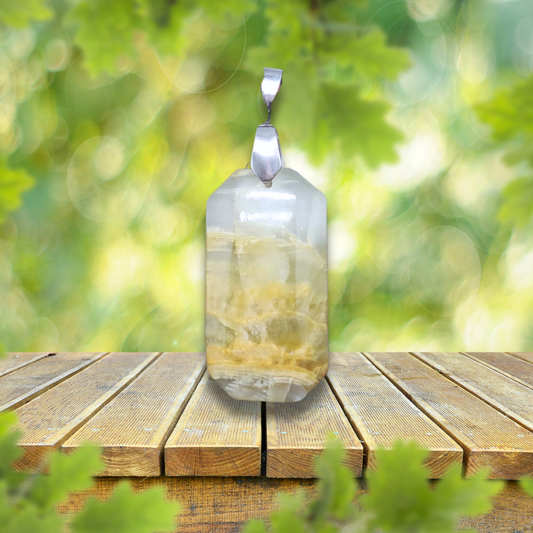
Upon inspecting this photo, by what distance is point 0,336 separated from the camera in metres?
1.12

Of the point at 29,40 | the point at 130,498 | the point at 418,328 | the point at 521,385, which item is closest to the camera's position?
the point at 130,498

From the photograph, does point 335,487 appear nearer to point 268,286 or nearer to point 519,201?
point 519,201

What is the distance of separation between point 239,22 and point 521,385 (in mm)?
1070

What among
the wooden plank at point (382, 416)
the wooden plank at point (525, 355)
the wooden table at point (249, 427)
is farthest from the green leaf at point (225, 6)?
the wooden plank at point (525, 355)

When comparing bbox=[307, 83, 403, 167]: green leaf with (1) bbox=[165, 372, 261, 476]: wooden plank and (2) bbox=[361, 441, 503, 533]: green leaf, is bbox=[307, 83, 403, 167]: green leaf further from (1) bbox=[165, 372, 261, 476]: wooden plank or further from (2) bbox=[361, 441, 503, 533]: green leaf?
(1) bbox=[165, 372, 261, 476]: wooden plank

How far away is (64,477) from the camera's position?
0.15 m

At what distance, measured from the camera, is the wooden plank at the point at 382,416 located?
0.56 metres

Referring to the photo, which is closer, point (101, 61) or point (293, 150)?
point (101, 61)

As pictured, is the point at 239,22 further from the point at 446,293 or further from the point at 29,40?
the point at 446,293

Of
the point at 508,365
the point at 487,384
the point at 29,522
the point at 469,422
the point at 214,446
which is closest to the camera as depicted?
the point at 29,522

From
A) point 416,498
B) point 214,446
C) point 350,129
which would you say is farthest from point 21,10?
point 214,446

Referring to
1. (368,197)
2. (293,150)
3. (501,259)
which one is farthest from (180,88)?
(501,259)

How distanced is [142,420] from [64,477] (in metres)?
0.55

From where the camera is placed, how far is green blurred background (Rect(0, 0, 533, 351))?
106cm
